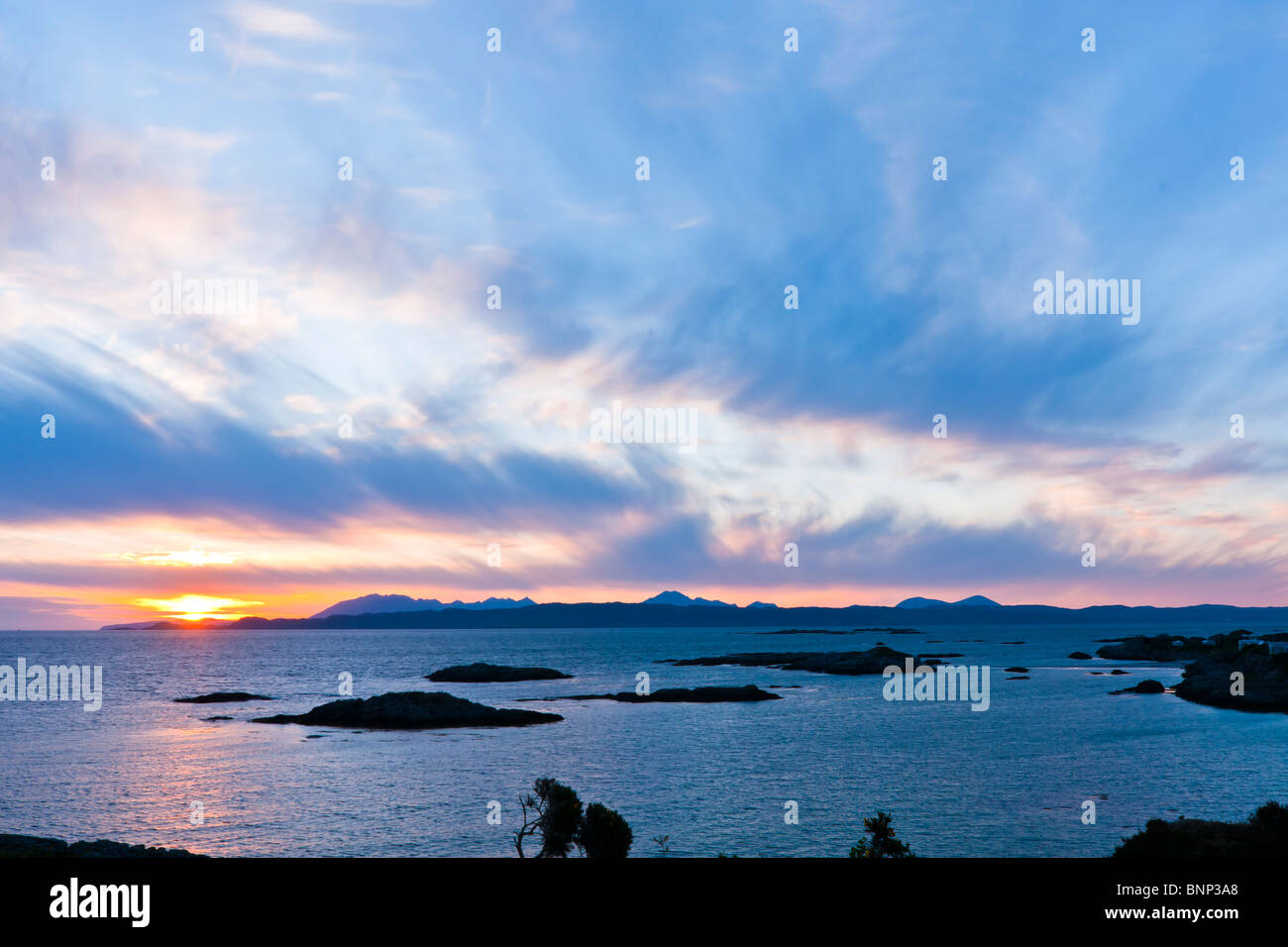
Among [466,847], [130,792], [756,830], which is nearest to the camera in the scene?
[466,847]

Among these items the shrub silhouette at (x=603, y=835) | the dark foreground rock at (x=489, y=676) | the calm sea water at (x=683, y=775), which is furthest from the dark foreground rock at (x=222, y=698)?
the shrub silhouette at (x=603, y=835)

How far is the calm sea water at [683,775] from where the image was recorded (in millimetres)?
47719

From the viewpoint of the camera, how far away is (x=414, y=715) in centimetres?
9750

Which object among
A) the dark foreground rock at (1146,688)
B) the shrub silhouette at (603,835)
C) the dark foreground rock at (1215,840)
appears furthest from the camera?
the dark foreground rock at (1146,688)

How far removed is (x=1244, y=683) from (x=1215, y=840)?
10293 cm

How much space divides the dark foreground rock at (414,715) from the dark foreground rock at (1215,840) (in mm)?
70384

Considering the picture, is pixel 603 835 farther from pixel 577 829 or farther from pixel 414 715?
pixel 414 715

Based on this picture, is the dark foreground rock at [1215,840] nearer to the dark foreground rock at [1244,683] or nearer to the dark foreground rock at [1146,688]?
the dark foreground rock at [1244,683]

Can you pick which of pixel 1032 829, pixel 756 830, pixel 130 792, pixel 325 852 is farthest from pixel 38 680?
pixel 1032 829

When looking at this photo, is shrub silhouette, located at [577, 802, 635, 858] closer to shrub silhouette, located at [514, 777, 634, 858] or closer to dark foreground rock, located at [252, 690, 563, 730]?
shrub silhouette, located at [514, 777, 634, 858]
